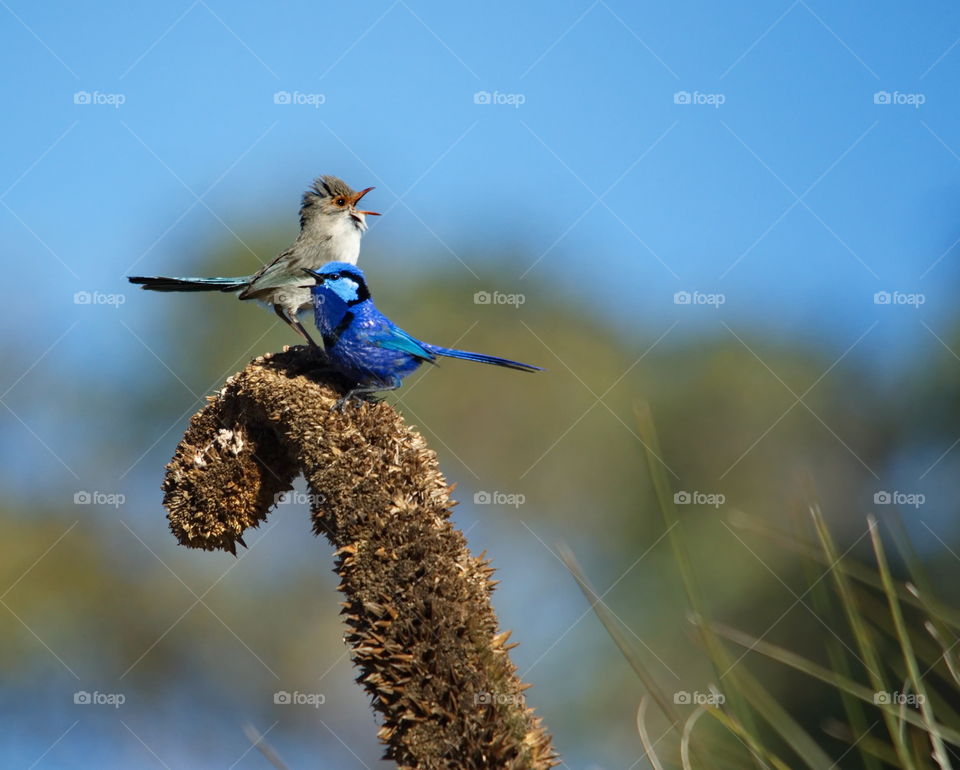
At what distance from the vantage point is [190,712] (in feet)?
81.0

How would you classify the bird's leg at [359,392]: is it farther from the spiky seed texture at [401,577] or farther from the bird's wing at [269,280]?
the bird's wing at [269,280]

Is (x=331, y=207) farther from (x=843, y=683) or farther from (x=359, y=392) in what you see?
(x=843, y=683)

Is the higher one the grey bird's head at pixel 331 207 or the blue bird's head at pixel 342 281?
the grey bird's head at pixel 331 207

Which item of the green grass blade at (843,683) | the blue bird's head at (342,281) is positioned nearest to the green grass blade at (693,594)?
the green grass blade at (843,683)

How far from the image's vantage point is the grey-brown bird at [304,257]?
21.0 feet

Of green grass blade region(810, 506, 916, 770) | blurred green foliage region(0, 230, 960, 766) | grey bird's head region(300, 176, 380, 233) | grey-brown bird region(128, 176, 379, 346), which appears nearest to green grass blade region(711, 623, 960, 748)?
green grass blade region(810, 506, 916, 770)

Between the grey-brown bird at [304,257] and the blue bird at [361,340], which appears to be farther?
the grey-brown bird at [304,257]

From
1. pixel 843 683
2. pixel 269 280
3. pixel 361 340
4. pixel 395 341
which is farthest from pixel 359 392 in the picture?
pixel 269 280

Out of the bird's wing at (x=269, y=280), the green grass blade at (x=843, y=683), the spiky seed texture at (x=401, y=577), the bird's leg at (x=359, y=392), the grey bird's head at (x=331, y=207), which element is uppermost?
the grey bird's head at (x=331, y=207)

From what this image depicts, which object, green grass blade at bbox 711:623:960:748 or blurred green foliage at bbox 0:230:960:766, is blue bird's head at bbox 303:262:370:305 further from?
blurred green foliage at bbox 0:230:960:766

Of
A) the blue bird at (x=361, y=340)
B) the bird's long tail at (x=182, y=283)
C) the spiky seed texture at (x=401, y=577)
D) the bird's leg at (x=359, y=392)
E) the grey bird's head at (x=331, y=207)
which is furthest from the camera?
the grey bird's head at (x=331, y=207)

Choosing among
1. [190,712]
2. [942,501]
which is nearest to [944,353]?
[942,501]

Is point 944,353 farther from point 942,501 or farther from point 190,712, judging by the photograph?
point 190,712

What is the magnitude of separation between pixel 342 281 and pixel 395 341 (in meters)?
0.48
